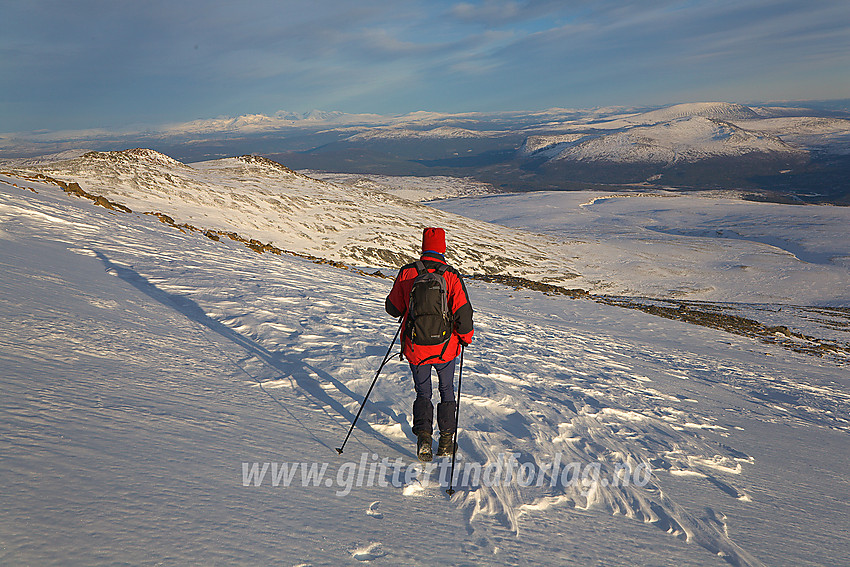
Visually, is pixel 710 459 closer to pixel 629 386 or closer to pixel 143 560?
pixel 629 386

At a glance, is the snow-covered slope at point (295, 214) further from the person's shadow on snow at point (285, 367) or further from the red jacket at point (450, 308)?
the red jacket at point (450, 308)

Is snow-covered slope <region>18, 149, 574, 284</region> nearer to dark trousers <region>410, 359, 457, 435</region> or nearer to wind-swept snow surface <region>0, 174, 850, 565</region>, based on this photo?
wind-swept snow surface <region>0, 174, 850, 565</region>

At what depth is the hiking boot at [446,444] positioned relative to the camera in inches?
187

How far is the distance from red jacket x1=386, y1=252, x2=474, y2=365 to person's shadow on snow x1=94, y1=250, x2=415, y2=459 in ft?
3.80

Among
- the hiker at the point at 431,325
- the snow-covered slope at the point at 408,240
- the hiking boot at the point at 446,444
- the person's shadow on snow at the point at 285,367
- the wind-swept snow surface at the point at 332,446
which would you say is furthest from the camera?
the snow-covered slope at the point at 408,240

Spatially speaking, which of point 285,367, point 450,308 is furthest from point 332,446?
point 285,367

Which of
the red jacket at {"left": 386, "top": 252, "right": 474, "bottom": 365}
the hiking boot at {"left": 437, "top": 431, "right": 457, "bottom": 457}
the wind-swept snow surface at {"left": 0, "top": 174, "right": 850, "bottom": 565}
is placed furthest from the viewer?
the hiking boot at {"left": 437, "top": 431, "right": 457, "bottom": 457}

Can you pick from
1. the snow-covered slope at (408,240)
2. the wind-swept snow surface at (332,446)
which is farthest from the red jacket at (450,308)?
the snow-covered slope at (408,240)

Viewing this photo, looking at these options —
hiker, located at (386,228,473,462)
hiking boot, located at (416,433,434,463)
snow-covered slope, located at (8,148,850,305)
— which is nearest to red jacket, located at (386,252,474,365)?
hiker, located at (386,228,473,462)

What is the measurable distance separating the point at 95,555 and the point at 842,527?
21.5 ft

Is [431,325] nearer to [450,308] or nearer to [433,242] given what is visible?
[450,308]

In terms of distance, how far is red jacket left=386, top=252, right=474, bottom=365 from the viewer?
4602 millimetres

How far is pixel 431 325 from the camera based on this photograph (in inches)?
177

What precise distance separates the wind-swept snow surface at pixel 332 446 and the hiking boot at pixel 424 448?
0.47ft
